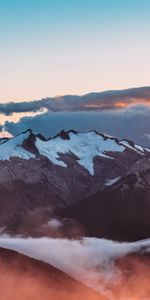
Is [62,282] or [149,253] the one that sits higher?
[62,282]

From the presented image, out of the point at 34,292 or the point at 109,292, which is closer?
the point at 34,292

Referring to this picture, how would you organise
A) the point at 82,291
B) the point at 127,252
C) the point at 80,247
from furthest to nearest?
the point at 127,252 < the point at 80,247 < the point at 82,291

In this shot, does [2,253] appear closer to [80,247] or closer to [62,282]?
[62,282]

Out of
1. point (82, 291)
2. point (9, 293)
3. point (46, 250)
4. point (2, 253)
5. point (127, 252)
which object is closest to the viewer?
point (9, 293)

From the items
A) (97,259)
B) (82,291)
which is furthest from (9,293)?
(97,259)

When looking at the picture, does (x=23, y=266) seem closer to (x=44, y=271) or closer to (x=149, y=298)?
(x=44, y=271)

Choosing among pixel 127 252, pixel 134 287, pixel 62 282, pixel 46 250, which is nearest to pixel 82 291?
pixel 62 282
